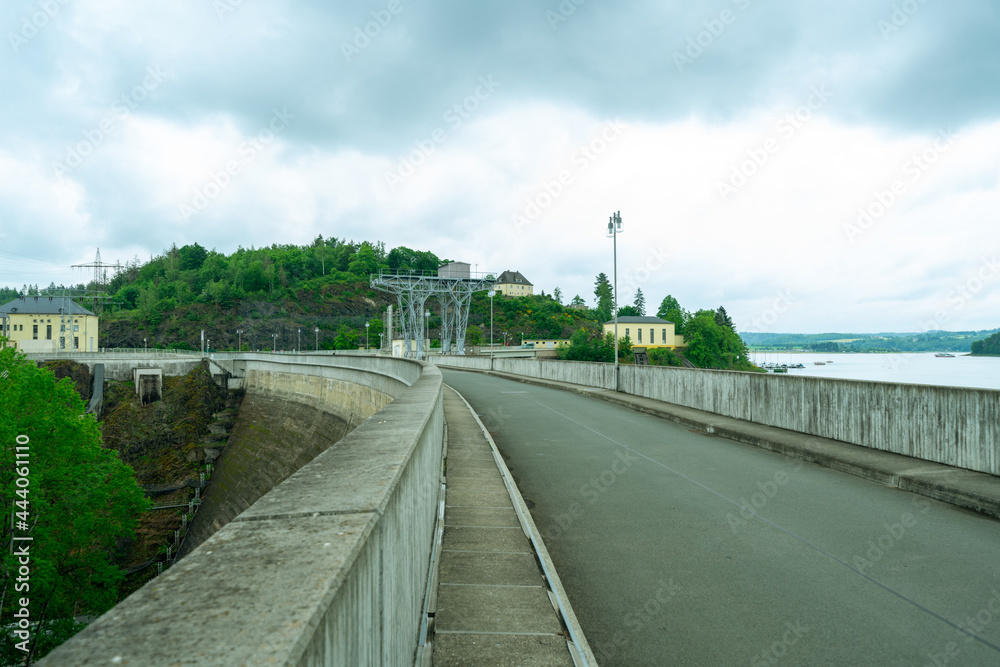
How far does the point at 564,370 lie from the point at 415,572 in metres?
30.1

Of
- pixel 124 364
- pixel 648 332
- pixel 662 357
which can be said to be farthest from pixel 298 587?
pixel 648 332

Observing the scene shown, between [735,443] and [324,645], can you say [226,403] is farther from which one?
[324,645]

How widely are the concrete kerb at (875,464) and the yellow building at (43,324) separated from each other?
104 metres

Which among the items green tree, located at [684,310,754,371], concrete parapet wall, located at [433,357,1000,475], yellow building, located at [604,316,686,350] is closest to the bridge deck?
concrete parapet wall, located at [433,357,1000,475]

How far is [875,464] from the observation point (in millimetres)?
9352

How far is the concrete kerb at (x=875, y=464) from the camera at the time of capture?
768cm

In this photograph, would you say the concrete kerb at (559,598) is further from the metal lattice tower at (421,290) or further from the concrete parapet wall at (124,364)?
the metal lattice tower at (421,290)

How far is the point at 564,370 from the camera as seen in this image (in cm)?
3362

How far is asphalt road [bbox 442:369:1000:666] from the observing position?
4.28 meters

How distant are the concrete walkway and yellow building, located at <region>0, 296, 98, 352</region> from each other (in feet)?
344

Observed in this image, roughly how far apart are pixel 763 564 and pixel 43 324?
116922mm

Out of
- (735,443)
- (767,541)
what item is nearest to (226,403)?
(735,443)

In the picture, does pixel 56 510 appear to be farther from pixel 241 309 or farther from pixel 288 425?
pixel 241 309

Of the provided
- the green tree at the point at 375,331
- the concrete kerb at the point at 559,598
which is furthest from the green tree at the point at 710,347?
the concrete kerb at the point at 559,598
